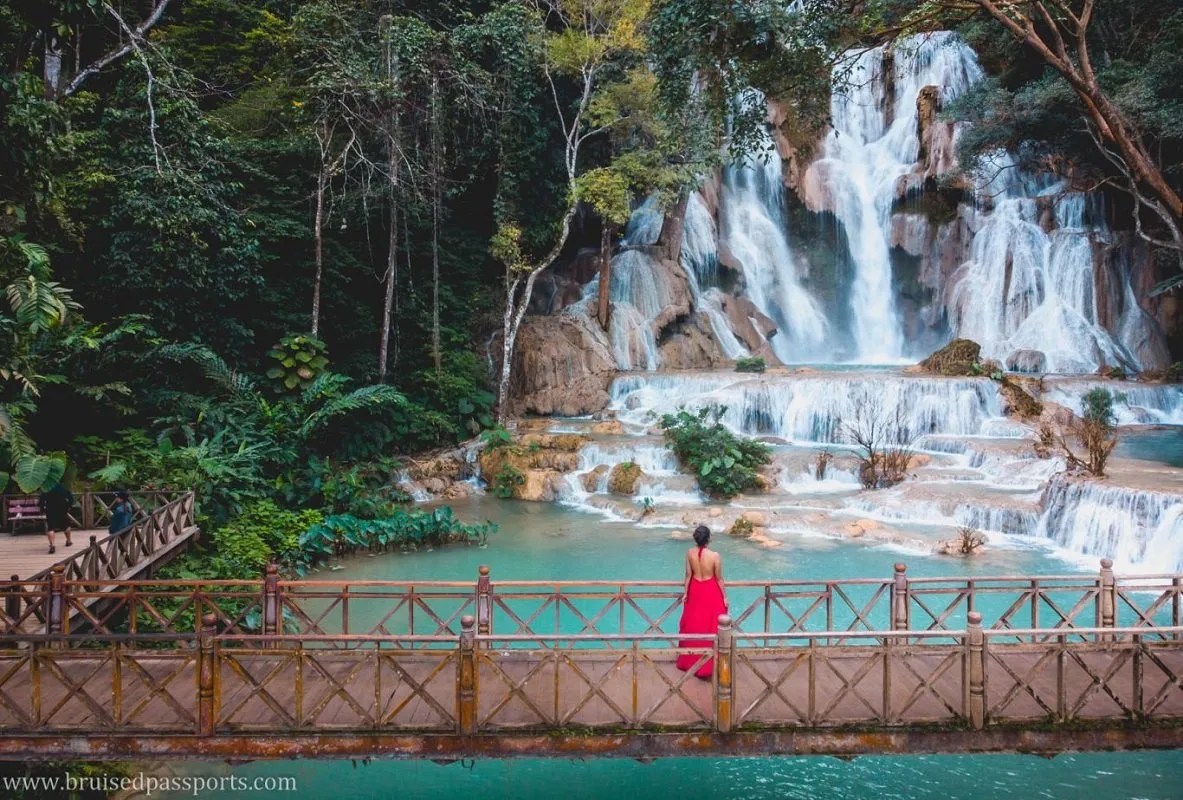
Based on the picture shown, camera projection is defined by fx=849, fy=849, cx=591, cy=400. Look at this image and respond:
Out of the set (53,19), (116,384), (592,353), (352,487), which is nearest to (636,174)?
(592,353)

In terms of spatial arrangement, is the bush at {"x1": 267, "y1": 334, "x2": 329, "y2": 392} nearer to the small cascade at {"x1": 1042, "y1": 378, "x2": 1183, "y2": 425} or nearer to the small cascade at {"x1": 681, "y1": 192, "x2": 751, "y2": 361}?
the small cascade at {"x1": 681, "y1": 192, "x2": 751, "y2": 361}

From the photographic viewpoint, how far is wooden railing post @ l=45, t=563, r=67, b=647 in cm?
755

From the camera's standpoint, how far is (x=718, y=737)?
626 centimetres

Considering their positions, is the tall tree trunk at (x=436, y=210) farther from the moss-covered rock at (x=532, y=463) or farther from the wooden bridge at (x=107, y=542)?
the wooden bridge at (x=107, y=542)

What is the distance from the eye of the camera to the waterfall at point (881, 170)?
1287 inches

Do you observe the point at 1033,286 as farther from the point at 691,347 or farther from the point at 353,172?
the point at 353,172

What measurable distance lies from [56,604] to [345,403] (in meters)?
10.2

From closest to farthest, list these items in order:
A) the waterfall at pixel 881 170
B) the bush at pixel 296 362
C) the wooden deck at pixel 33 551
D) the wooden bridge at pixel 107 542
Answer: the wooden bridge at pixel 107 542, the wooden deck at pixel 33 551, the bush at pixel 296 362, the waterfall at pixel 881 170

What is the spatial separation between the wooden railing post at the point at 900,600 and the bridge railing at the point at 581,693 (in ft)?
2.33

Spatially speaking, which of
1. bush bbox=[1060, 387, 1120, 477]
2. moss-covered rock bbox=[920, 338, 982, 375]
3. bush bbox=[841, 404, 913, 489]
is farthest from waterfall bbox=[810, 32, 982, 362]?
bush bbox=[1060, 387, 1120, 477]

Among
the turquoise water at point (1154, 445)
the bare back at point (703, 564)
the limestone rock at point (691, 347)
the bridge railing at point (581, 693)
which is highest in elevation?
the limestone rock at point (691, 347)

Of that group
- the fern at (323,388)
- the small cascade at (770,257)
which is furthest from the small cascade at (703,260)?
the fern at (323,388)

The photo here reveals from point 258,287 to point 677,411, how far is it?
415 inches

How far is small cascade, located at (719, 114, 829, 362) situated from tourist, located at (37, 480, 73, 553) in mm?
25544
